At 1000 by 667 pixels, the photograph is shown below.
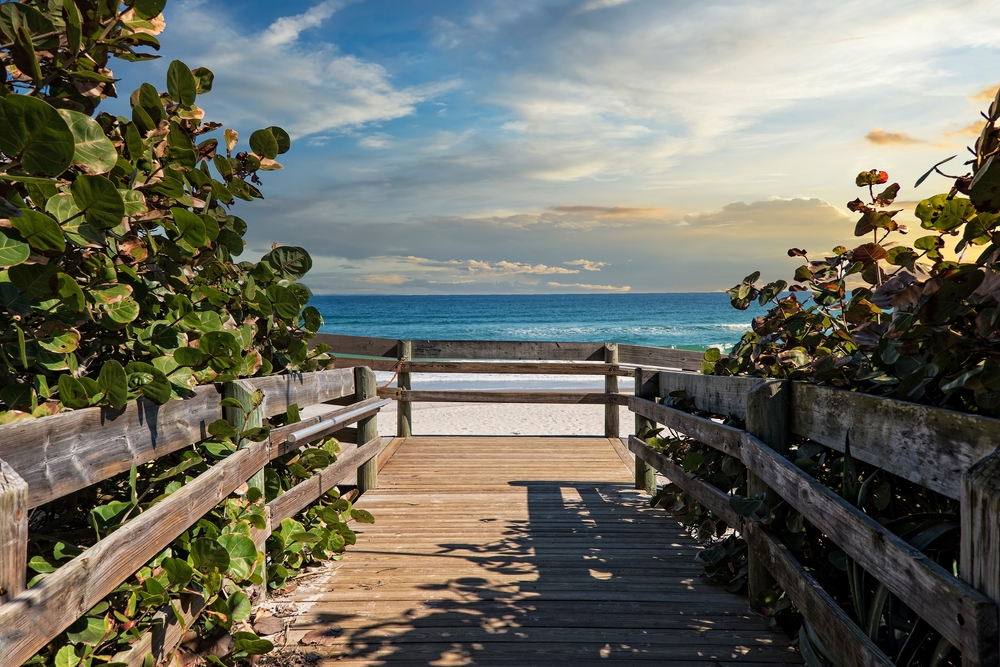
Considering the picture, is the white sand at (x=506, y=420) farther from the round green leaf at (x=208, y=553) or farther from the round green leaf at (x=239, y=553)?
the round green leaf at (x=208, y=553)

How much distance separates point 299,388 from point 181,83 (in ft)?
5.46

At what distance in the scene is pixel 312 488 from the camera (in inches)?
135

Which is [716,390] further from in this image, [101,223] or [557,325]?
[557,325]

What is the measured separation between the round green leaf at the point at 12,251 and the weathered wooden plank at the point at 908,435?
2085 millimetres

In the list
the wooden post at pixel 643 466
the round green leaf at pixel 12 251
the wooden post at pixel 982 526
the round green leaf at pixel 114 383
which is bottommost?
the wooden post at pixel 643 466

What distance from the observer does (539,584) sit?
3.19 meters

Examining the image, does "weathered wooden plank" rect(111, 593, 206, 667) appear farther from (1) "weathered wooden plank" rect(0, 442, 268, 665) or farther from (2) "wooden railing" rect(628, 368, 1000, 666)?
(2) "wooden railing" rect(628, 368, 1000, 666)

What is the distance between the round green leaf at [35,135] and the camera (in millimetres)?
1240

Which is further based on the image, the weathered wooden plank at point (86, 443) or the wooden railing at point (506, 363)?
the wooden railing at point (506, 363)

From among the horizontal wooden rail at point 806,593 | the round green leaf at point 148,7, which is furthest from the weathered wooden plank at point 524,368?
the round green leaf at point 148,7

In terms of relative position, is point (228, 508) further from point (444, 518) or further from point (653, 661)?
point (444, 518)

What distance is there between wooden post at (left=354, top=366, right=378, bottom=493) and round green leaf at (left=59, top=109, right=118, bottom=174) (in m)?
3.22

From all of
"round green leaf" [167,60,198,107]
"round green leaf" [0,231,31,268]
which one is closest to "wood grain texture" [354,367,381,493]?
"round green leaf" [167,60,198,107]

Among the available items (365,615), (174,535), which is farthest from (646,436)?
(174,535)
